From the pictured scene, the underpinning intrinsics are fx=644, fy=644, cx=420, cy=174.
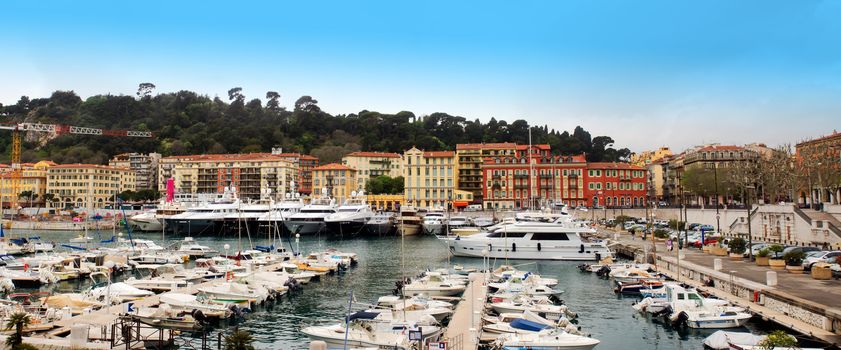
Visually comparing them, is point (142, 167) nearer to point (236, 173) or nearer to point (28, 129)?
point (28, 129)

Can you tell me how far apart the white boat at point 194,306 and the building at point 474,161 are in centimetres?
9551

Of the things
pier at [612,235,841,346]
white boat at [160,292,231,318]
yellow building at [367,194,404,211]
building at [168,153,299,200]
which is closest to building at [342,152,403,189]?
yellow building at [367,194,404,211]

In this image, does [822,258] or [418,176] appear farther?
[418,176]

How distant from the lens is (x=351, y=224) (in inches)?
3386

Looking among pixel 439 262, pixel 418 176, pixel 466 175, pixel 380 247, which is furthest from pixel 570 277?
pixel 466 175

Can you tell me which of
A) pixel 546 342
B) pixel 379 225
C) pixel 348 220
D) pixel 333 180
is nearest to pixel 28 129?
pixel 333 180

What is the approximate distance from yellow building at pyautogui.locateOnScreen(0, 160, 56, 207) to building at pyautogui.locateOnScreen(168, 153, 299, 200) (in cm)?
2738

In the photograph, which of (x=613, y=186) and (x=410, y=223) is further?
A: (x=613, y=186)

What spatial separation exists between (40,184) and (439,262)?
12425 cm

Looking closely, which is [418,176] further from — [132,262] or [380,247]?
[132,262]

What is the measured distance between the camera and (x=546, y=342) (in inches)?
792

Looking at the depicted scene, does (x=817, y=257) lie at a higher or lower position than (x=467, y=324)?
higher

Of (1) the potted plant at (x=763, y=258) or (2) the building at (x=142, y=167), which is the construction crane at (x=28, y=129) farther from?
(1) the potted plant at (x=763, y=258)

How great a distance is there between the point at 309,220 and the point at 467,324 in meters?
65.0
